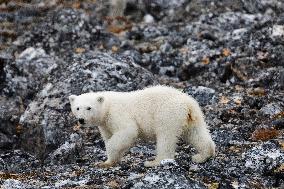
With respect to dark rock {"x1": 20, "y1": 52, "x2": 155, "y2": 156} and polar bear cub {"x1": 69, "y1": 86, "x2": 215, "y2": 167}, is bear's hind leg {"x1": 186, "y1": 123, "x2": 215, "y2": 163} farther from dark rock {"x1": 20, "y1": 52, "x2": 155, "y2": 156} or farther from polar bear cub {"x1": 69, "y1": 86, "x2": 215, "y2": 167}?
dark rock {"x1": 20, "y1": 52, "x2": 155, "y2": 156}

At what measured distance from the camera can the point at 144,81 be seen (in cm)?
1582

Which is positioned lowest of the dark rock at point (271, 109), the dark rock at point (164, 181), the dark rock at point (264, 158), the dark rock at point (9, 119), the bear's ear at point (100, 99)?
the dark rock at point (9, 119)

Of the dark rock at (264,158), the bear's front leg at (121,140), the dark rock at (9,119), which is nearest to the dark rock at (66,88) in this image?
the dark rock at (9,119)

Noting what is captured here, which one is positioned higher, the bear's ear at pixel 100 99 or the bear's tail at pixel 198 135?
the bear's ear at pixel 100 99

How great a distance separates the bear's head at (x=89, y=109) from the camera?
1001 centimetres

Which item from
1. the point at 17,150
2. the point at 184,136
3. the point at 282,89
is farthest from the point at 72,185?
the point at 282,89

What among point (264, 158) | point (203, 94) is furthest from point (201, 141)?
point (203, 94)

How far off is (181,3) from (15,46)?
7.50 metres

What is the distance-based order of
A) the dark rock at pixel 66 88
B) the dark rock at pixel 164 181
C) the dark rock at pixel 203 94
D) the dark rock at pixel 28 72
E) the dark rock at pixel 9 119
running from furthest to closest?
the dark rock at pixel 28 72 → the dark rock at pixel 203 94 → the dark rock at pixel 9 119 → the dark rock at pixel 66 88 → the dark rock at pixel 164 181

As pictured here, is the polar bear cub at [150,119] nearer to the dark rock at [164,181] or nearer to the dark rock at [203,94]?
the dark rock at [164,181]

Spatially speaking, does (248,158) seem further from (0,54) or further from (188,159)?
(0,54)

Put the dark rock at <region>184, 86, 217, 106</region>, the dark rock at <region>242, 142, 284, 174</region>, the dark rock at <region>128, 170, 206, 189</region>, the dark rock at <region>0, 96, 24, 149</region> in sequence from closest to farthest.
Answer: the dark rock at <region>128, 170, 206, 189</region>, the dark rock at <region>242, 142, 284, 174</region>, the dark rock at <region>0, 96, 24, 149</region>, the dark rock at <region>184, 86, 217, 106</region>

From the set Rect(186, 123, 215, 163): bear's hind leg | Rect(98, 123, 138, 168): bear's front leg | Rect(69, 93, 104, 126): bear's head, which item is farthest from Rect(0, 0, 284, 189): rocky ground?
Rect(69, 93, 104, 126): bear's head

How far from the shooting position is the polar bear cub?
9617 millimetres
